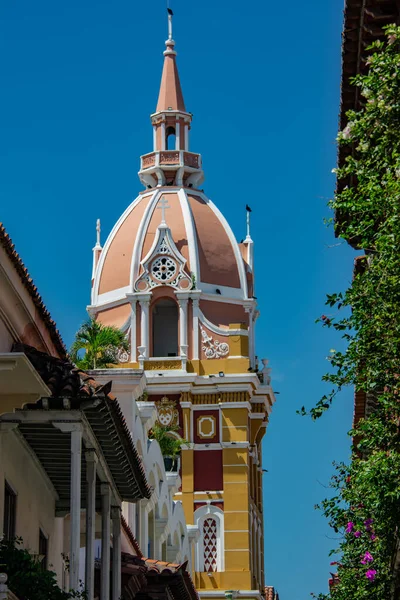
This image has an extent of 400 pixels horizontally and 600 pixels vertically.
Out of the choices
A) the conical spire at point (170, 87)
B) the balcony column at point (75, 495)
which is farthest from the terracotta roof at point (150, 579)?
the conical spire at point (170, 87)

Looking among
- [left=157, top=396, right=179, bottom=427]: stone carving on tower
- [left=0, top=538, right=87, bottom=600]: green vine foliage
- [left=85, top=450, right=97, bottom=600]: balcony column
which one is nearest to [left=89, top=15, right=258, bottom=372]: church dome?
[left=157, top=396, right=179, bottom=427]: stone carving on tower

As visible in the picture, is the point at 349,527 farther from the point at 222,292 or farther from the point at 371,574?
the point at 222,292

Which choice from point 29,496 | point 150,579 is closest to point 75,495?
point 29,496

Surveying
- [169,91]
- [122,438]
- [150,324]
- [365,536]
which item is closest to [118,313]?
[150,324]

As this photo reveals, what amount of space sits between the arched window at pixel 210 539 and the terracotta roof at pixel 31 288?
44.9 metres

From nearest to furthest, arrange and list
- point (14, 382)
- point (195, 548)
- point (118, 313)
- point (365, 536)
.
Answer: point (14, 382) < point (365, 536) < point (195, 548) < point (118, 313)

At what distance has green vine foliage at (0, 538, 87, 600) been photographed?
1978 cm

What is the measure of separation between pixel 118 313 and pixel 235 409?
280 inches

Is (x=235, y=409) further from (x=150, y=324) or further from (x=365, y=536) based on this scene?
(x=365, y=536)

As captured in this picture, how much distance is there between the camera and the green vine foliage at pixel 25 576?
19.8 meters

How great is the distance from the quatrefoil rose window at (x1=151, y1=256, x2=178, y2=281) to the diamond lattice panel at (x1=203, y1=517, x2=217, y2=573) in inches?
426

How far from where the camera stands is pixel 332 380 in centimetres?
2205

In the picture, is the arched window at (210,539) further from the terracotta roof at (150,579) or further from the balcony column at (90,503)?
the balcony column at (90,503)

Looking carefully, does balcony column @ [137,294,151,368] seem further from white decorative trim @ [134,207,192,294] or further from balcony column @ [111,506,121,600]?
balcony column @ [111,506,121,600]
